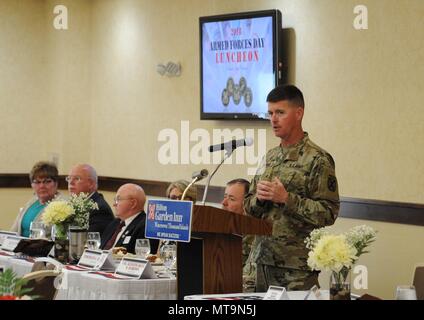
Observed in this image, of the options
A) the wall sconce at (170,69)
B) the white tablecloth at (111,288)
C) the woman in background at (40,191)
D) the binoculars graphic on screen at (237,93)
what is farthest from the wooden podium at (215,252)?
the wall sconce at (170,69)

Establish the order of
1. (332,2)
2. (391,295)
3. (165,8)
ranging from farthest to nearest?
(165,8)
(332,2)
(391,295)

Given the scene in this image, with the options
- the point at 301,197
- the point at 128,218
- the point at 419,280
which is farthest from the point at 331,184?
the point at 128,218

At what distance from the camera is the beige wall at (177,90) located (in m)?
5.67

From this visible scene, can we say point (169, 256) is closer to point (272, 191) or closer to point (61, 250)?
point (61, 250)

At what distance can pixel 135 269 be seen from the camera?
419 cm

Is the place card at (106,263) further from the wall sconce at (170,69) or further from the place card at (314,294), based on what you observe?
the wall sconce at (170,69)

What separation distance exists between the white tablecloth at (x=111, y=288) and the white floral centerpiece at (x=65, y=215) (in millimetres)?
686

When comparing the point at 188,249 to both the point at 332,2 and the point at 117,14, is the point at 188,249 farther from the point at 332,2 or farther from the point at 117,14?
the point at 117,14

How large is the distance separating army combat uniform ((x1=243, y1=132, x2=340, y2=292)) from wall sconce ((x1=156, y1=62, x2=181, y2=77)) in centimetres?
389

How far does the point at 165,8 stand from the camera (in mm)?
8008

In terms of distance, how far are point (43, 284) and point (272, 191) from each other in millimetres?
1130

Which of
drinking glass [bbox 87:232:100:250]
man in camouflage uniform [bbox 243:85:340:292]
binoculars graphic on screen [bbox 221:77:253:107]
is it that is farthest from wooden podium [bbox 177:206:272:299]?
binoculars graphic on screen [bbox 221:77:253:107]
